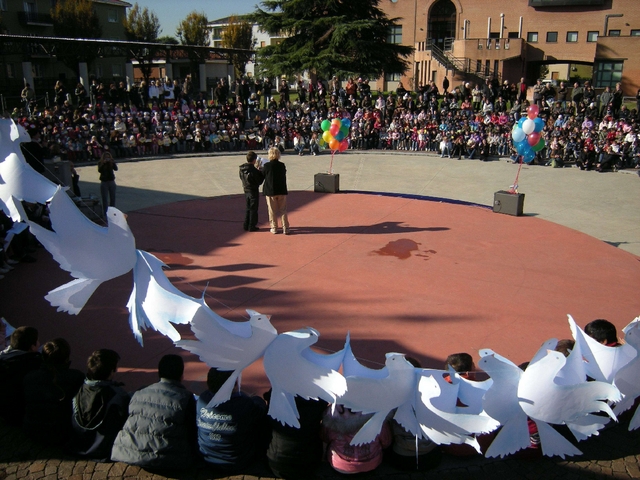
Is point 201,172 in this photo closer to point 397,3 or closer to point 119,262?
point 119,262

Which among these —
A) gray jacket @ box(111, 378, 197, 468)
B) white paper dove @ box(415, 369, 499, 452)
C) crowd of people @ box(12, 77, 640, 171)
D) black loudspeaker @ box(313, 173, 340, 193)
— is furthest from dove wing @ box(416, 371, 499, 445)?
crowd of people @ box(12, 77, 640, 171)

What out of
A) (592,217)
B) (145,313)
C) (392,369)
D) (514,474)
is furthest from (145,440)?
(592,217)

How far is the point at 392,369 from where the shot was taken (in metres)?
4.10

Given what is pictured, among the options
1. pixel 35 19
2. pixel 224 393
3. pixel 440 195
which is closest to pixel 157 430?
pixel 224 393

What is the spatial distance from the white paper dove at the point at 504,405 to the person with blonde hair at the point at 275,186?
6346 mm

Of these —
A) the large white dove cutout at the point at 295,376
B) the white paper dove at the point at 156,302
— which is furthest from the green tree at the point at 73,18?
the large white dove cutout at the point at 295,376

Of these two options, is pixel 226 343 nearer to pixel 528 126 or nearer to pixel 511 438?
pixel 511 438

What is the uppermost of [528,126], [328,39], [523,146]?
[328,39]

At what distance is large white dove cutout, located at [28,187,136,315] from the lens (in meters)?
4.90

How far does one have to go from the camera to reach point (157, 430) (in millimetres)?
4199

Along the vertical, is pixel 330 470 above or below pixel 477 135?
below

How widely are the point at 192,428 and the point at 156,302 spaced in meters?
1.05

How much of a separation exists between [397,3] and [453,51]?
6705 mm

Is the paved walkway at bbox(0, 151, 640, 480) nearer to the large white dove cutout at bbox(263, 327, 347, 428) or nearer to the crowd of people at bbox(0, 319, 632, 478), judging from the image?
the crowd of people at bbox(0, 319, 632, 478)
